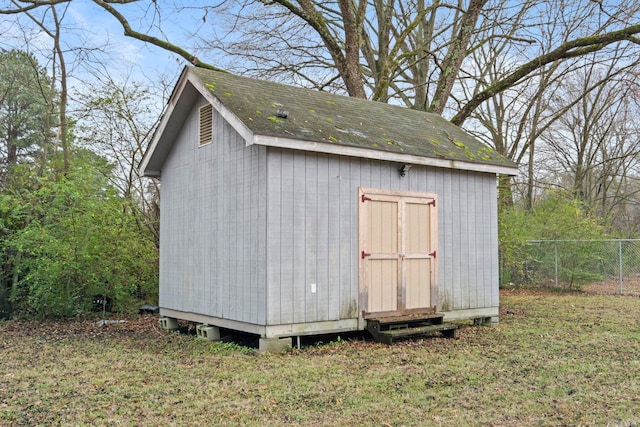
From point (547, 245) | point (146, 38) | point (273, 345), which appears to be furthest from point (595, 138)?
point (273, 345)

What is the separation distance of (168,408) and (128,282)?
23.1 ft

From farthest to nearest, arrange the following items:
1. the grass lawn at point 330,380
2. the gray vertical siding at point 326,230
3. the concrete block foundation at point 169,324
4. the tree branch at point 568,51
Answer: the tree branch at point 568,51 → the concrete block foundation at point 169,324 → the gray vertical siding at point 326,230 → the grass lawn at point 330,380

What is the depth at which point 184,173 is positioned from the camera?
9797 millimetres

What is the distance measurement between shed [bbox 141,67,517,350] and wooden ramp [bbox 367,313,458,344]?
0.61 ft

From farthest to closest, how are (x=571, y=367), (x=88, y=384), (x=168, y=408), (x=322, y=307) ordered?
(x=322, y=307)
(x=571, y=367)
(x=88, y=384)
(x=168, y=408)

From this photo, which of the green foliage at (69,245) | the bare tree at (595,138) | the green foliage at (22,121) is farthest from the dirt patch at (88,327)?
the bare tree at (595,138)

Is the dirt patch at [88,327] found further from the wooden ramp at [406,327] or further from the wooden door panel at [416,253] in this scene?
the wooden door panel at [416,253]

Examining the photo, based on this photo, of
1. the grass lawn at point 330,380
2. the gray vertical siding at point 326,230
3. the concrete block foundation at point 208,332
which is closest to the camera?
the grass lawn at point 330,380

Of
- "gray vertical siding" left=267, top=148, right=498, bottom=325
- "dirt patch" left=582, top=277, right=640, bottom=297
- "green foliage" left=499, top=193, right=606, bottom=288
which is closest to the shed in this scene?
"gray vertical siding" left=267, top=148, right=498, bottom=325

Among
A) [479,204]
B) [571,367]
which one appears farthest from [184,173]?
[571,367]

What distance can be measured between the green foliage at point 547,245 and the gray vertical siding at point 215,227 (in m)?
9.65

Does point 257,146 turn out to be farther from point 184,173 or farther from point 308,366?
point 308,366

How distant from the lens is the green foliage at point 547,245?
17.1m

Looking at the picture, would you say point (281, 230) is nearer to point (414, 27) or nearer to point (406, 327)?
point (406, 327)
